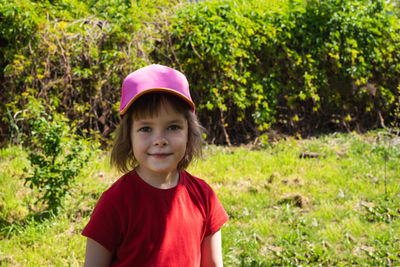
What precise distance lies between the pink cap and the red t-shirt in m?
0.35

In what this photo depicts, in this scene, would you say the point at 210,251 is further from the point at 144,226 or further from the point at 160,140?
the point at 160,140

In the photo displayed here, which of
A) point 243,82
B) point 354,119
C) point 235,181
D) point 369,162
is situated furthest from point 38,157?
point 354,119

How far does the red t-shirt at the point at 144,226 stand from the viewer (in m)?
Answer: 1.63

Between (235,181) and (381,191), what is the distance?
5.23 ft

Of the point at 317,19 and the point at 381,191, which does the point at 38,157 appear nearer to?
the point at 381,191

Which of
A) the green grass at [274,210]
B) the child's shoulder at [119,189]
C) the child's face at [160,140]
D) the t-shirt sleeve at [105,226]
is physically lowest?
the green grass at [274,210]

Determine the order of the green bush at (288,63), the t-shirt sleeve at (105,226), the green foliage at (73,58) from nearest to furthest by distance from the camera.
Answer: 1. the t-shirt sleeve at (105,226)
2. the green foliage at (73,58)
3. the green bush at (288,63)

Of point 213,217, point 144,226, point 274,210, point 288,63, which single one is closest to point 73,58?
point 274,210

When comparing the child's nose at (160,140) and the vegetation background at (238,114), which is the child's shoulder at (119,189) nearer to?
the child's nose at (160,140)

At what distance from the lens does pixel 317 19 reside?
270 inches

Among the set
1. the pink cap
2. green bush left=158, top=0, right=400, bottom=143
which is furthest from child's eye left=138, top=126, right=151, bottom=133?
green bush left=158, top=0, right=400, bottom=143

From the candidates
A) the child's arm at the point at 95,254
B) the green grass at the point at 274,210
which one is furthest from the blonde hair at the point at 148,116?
the child's arm at the point at 95,254

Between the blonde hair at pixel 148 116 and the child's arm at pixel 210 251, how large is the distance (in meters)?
0.38

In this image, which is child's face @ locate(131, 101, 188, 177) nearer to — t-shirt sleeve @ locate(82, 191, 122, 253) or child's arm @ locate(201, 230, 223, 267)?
t-shirt sleeve @ locate(82, 191, 122, 253)
